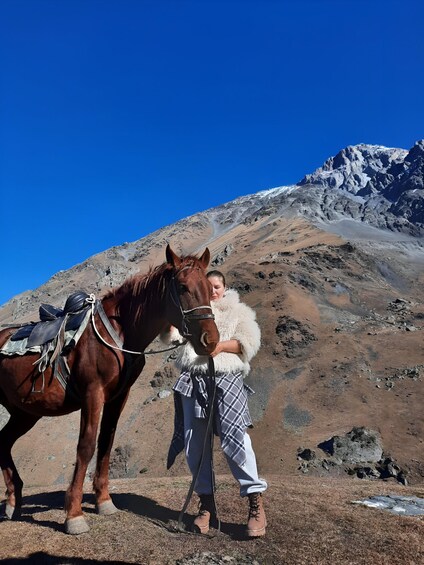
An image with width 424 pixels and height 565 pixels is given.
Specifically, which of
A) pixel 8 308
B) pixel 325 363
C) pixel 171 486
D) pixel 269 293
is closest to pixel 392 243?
pixel 269 293

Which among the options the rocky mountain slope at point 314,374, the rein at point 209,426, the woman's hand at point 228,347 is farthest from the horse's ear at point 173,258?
the rocky mountain slope at point 314,374

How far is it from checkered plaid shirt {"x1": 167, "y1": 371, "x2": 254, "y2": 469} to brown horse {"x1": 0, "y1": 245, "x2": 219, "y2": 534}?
0.60 meters

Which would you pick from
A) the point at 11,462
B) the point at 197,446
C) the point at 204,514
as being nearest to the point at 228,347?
the point at 197,446

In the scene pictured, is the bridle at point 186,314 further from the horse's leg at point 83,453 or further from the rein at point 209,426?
the horse's leg at point 83,453

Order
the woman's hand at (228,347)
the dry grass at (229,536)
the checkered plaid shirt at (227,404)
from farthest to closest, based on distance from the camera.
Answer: the checkered plaid shirt at (227,404)
the woman's hand at (228,347)
the dry grass at (229,536)

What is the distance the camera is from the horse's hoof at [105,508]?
474 centimetres

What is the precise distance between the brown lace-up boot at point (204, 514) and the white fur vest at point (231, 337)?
1.36 meters

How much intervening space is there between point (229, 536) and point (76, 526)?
150 cm

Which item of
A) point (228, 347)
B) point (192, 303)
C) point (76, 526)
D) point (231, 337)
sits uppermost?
point (192, 303)

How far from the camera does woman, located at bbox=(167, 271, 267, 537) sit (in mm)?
4207

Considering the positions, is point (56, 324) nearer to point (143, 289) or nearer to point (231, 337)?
point (143, 289)

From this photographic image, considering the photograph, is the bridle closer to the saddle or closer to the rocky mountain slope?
the saddle

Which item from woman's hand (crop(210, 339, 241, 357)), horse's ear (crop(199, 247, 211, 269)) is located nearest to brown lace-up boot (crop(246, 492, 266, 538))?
woman's hand (crop(210, 339, 241, 357))

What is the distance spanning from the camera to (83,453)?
4289mm
